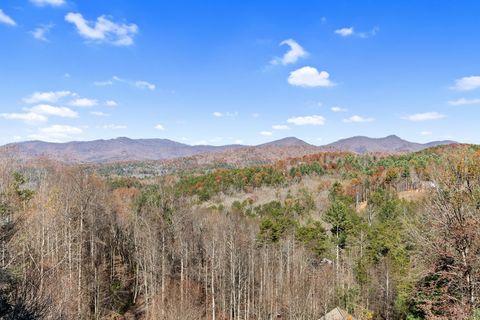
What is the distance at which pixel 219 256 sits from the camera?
111 feet

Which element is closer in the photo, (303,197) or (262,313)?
(262,313)

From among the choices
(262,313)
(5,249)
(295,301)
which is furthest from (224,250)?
(5,249)

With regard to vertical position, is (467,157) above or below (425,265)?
above

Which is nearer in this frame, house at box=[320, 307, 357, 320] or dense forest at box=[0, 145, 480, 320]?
dense forest at box=[0, 145, 480, 320]

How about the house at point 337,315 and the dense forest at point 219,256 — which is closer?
the dense forest at point 219,256

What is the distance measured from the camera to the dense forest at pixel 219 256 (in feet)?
48.6

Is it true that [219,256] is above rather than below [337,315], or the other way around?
above

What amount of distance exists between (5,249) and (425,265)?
74.1ft

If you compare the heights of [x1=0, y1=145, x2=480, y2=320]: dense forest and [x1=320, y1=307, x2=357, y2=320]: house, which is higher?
[x1=0, y1=145, x2=480, y2=320]: dense forest

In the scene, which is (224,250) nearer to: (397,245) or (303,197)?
(397,245)

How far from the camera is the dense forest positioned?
1483 centimetres

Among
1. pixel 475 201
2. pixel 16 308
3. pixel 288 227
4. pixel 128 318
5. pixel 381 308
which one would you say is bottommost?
pixel 381 308

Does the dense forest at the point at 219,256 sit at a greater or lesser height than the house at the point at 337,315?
greater

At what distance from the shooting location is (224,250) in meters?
33.1
